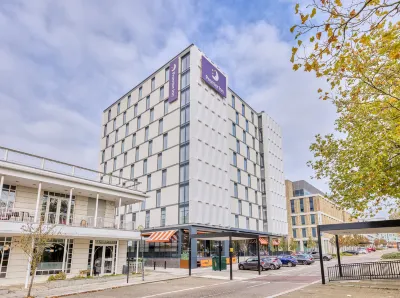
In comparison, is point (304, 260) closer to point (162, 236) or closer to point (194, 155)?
point (162, 236)

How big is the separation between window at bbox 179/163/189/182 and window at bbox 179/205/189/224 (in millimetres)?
3571

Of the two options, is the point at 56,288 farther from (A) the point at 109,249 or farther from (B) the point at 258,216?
(B) the point at 258,216

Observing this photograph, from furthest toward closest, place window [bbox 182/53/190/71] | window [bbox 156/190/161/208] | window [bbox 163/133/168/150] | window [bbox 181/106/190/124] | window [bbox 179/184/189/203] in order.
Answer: window [bbox 163/133/168/150]
window [bbox 182/53/190/71]
window [bbox 156/190/161/208]
window [bbox 181/106/190/124]
window [bbox 179/184/189/203]

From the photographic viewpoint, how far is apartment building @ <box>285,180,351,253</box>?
8369cm

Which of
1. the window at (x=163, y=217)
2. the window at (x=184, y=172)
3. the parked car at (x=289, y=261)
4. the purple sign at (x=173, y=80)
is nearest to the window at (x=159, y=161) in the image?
the window at (x=184, y=172)

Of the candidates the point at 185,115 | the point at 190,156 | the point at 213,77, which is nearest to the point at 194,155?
the point at 190,156

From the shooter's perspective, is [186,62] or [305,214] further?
[305,214]

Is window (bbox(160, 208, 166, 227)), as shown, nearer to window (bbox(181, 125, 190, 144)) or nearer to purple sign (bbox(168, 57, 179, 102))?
window (bbox(181, 125, 190, 144))

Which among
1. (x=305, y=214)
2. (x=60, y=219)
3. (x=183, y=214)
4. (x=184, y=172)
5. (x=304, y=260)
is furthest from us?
(x=305, y=214)

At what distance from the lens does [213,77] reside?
46.8m

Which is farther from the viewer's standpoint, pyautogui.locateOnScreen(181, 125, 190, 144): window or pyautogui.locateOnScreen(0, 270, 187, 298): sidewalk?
pyautogui.locateOnScreen(181, 125, 190, 144): window

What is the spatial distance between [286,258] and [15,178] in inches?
1175

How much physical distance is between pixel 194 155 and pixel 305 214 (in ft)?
187

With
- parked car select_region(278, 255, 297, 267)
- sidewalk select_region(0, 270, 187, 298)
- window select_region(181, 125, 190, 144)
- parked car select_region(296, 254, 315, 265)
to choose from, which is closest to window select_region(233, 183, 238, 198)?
window select_region(181, 125, 190, 144)
